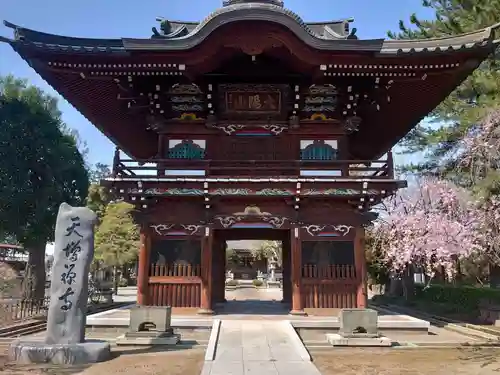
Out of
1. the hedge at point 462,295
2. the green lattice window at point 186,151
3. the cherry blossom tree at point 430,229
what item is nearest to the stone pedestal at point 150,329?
the green lattice window at point 186,151

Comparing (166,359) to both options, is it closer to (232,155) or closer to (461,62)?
(232,155)

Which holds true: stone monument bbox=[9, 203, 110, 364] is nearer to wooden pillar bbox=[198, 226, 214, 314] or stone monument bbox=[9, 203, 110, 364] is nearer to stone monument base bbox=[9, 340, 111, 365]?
stone monument base bbox=[9, 340, 111, 365]

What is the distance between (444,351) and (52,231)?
1751 cm

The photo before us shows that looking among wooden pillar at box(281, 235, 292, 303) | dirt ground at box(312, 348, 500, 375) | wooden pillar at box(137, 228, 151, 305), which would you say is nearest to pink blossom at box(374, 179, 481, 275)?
wooden pillar at box(281, 235, 292, 303)

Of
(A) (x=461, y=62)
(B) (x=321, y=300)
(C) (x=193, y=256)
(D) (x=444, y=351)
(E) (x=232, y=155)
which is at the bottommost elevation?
(D) (x=444, y=351)

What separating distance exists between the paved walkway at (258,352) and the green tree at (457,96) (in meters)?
10.7

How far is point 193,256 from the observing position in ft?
45.2

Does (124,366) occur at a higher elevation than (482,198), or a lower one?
lower

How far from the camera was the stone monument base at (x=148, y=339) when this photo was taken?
10773 millimetres

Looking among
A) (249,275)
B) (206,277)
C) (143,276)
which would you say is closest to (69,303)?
(143,276)

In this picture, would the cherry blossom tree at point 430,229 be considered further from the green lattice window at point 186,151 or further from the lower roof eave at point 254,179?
the green lattice window at point 186,151

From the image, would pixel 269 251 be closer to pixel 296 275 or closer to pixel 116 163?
pixel 296 275

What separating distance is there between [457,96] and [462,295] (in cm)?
937

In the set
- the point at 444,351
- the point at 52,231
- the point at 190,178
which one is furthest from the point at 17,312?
the point at 444,351
